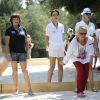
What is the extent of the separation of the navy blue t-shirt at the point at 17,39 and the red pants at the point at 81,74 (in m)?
1.07

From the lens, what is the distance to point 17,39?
281 inches

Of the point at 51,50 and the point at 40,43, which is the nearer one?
the point at 51,50

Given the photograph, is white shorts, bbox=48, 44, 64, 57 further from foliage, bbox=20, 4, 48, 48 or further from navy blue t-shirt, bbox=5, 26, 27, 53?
foliage, bbox=20, 4, 48, 48

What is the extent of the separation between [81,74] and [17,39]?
1.36 meters

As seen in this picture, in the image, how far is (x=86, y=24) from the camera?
25.4ft

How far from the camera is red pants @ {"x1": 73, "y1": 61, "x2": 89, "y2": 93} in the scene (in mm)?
7215

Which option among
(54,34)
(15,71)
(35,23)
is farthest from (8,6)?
(15,71)

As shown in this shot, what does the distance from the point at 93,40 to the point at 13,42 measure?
63.5 inches

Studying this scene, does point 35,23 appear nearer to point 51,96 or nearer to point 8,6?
point 8,6

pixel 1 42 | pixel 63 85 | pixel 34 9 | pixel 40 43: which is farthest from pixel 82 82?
pixel 34 9

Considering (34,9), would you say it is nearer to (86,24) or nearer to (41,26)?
(41,26)

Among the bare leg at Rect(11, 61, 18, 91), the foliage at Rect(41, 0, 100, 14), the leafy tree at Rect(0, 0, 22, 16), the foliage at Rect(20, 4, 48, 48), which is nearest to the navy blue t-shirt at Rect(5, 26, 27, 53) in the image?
the bare leg at Rect(11, 61, 18, 91)

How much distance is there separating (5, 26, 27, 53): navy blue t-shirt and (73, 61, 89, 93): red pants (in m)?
1.07

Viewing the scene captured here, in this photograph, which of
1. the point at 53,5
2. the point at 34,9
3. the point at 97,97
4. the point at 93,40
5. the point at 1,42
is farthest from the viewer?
the point at 34,9
